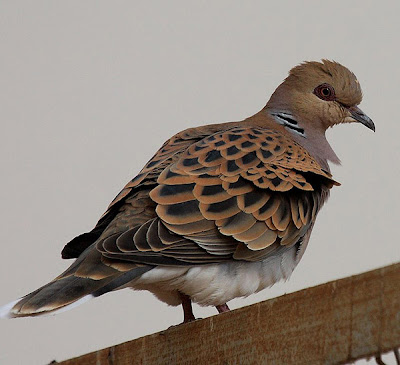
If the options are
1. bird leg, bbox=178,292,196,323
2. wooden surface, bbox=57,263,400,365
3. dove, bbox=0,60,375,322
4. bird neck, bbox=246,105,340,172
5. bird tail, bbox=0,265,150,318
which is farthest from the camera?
bird neck, bbox=246,105,340,172

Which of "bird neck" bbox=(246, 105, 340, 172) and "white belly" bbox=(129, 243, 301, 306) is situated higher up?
"bird neck" bbox=(246, 105, 340, 172)

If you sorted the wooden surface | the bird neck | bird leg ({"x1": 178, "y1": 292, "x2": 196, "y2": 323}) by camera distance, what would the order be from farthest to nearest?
the bird neck < bird leg ({"x1": 178, "y1": 292, "x2": 196, "y2": 323}) < the wooden surface

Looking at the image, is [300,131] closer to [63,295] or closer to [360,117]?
[360,117]

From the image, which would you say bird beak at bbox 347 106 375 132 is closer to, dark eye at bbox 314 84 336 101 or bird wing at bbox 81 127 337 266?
dark eye at bbox 314 84 336 101

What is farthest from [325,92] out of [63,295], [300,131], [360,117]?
[63,295]

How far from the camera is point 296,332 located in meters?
2.20

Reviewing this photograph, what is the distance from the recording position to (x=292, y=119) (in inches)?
169

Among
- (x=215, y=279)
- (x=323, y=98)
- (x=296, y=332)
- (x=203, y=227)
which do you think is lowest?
(x=296, y=332)

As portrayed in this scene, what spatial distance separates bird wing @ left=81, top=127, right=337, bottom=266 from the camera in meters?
3.03

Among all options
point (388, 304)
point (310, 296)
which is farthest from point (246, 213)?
point (388, 304)

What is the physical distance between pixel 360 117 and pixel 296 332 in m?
2.40

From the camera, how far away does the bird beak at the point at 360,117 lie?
4.42 meters

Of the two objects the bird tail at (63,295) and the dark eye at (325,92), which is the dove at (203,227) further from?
the dark eye at (325,92)

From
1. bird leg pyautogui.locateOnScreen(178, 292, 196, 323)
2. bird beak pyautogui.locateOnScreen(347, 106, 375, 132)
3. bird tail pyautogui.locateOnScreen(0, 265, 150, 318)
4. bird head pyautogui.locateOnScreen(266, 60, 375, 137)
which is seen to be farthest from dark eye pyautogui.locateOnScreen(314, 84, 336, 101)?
bird tail pyautogui.locateOnScreen(0, 265, 150, 318)
